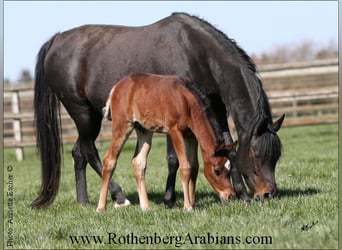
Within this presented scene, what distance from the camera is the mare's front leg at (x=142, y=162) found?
6.31 metres

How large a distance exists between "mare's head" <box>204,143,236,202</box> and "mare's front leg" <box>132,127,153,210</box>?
738 mm

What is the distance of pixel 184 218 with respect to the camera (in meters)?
5.22

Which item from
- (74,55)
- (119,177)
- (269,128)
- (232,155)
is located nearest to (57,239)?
(232,155)

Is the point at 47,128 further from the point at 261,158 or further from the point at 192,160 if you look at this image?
the point at 261,158

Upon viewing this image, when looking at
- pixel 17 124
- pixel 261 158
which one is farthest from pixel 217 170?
pixel 17 124

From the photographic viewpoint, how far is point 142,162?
6.42 m

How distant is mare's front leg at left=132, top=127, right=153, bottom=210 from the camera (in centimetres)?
631

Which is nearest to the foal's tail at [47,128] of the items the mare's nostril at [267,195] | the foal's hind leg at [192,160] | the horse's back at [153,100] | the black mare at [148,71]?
the black mare at [148,71]

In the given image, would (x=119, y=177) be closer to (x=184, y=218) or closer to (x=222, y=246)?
(x=184, y=218)

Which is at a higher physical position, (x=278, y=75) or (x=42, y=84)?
(x=42, y=84)

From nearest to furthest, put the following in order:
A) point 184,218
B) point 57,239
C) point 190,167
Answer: point 57,239
point 184,218
point 190,167

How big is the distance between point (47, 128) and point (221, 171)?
9.36 feet

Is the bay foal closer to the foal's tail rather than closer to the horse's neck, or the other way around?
the horse's neck

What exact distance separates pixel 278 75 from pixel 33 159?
6853mm
